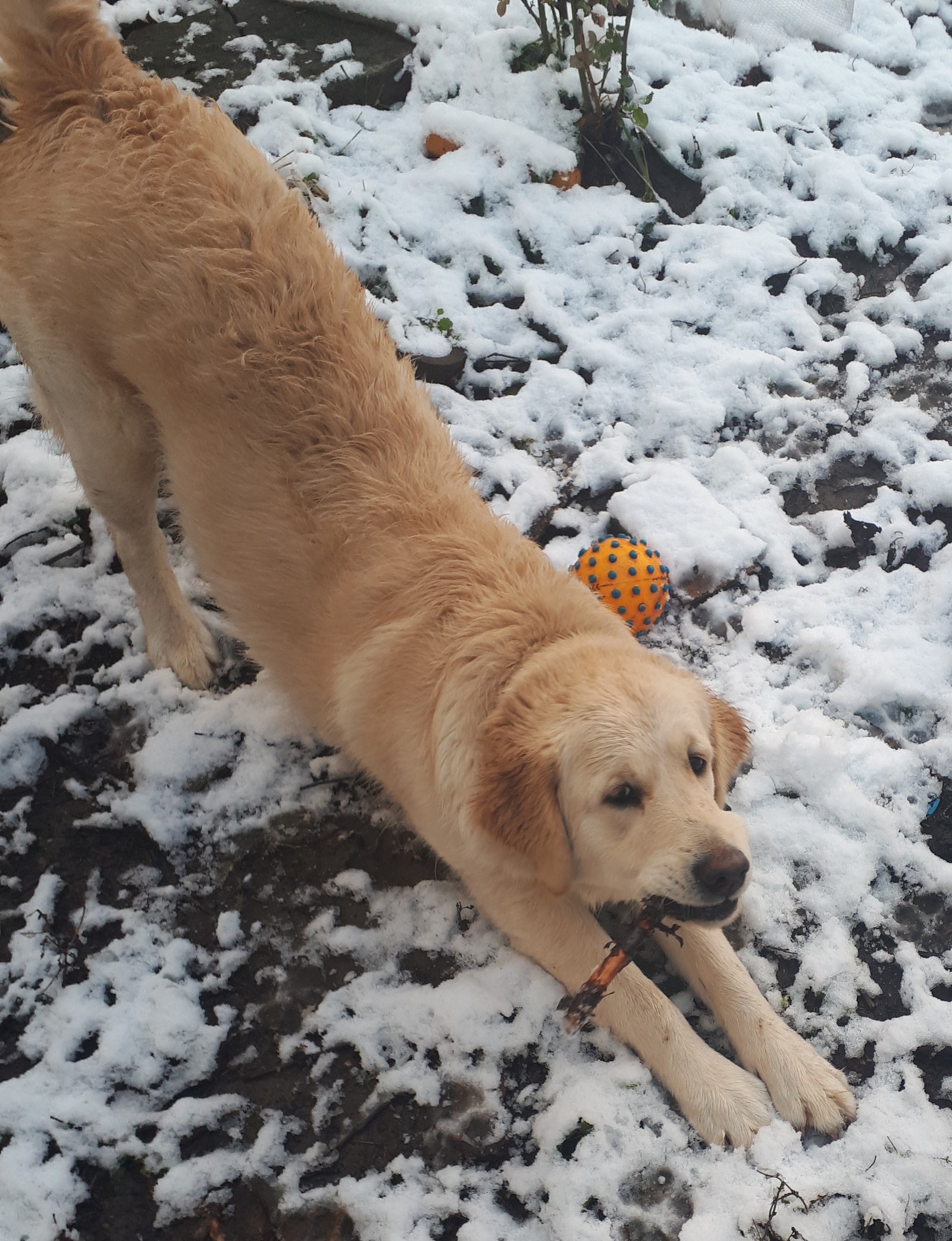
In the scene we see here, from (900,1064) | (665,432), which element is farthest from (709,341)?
(900,1064)

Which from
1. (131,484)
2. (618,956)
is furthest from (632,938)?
(131,484)

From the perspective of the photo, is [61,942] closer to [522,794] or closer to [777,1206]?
[522,794]

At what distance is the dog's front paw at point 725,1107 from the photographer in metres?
2.16

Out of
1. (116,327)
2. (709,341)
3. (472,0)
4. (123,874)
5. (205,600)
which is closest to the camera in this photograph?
(116,327)

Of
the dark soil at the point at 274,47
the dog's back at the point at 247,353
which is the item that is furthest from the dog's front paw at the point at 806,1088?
the dark soil at the point at 274,47

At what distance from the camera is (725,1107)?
217 cm

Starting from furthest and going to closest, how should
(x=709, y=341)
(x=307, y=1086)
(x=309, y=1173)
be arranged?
(x=709, y=341) → (x=307, y=1086) → (x=309, y=1173)

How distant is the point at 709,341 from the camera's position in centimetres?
398

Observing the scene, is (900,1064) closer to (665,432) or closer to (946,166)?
(665,432)

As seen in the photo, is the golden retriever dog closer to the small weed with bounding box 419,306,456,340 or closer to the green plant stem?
the small weed with bounding box 419,306,456,340

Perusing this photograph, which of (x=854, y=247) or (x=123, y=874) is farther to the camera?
(x=854, y=247)

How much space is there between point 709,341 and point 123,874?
319cm

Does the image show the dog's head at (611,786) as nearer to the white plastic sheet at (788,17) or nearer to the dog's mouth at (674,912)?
the dog's mouth at (674,912)

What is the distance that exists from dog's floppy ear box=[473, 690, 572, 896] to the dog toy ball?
1.00 m
